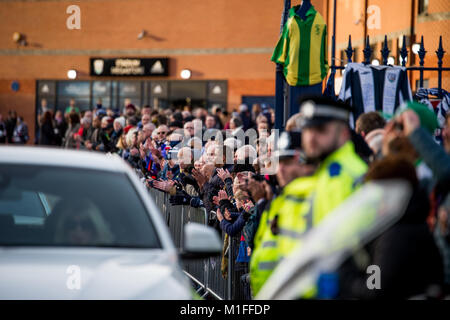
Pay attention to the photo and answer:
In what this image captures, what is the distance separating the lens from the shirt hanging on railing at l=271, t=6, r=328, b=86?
905cm

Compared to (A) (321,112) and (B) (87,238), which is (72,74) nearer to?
(B) (87,238)

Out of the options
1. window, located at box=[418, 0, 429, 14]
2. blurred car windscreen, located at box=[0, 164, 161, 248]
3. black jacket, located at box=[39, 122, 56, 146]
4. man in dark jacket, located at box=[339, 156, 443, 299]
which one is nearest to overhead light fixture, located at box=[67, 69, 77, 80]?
black jacket, located at box=[39, 122, 56, 146]

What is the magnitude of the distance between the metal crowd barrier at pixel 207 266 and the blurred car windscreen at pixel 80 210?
3.40 metres

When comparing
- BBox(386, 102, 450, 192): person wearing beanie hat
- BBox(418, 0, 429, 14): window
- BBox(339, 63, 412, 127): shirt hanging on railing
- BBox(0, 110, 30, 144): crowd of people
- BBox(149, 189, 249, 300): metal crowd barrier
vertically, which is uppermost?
BBox(418, 0, 429, 14): window

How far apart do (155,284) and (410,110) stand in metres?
1.73

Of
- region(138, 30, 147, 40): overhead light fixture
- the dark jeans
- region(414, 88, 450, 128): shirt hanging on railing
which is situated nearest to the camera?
the dark jeans

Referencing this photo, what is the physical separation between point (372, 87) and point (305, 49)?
2.62ft

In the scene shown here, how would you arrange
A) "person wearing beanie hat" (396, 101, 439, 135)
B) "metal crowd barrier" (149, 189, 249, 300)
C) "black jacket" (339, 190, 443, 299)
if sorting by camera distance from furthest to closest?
1. "metal crowd barrier" (149, 189, 249, 300)
2. "person wearing beanie hat" (396, 101, 439, 135)
3. "black jacket" (339, 190, 443, 299)

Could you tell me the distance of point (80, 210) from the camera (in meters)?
5.03

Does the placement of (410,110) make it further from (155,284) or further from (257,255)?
(155,284)

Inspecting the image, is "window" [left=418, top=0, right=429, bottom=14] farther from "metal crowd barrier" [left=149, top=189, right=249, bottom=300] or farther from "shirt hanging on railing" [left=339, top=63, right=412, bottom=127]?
"shirt hanging on railing" [left=339, top=63, right=412, bottom=127]

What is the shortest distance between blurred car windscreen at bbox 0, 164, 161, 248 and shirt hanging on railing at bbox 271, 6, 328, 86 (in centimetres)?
419

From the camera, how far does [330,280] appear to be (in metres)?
3.94
